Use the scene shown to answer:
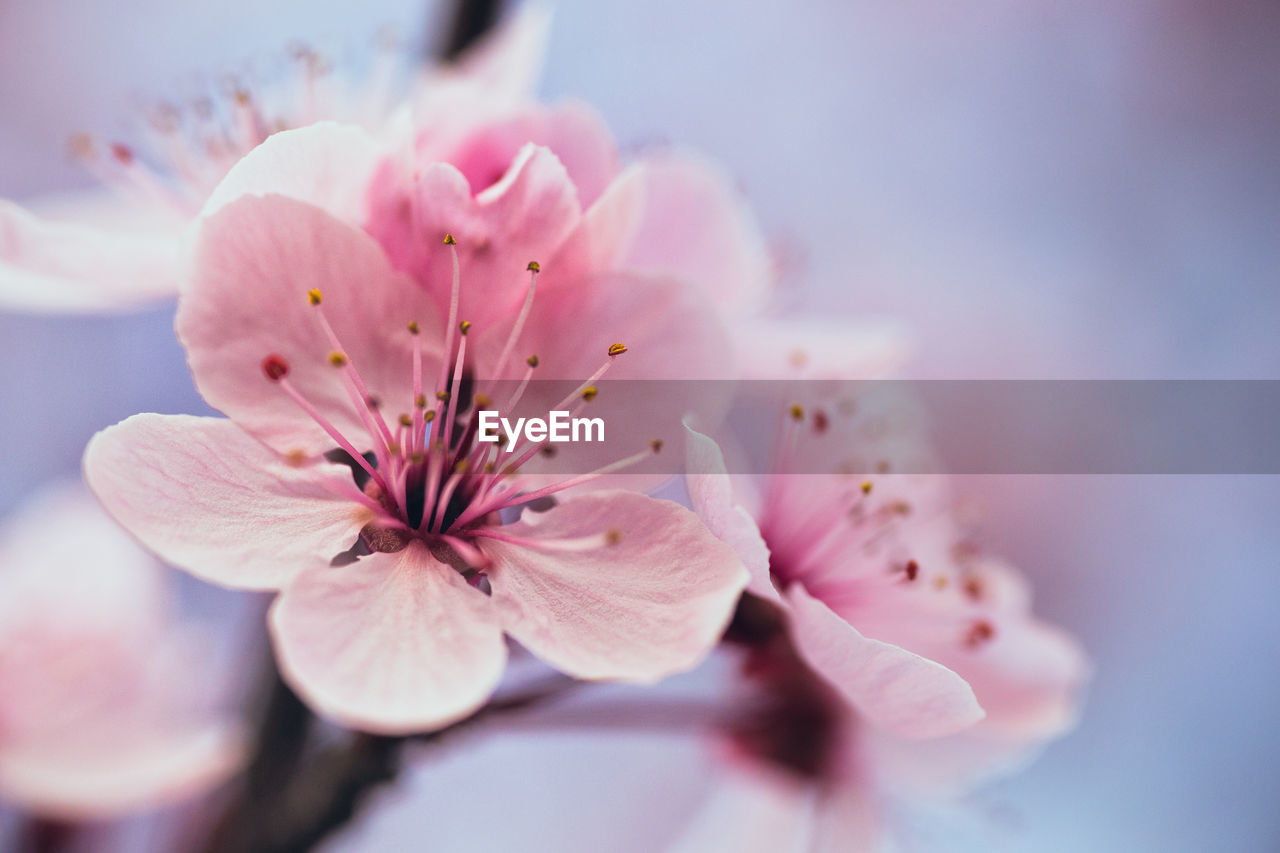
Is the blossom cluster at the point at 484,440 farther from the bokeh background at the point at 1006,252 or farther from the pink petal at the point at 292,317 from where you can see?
the bokeh background at the point at 1006,252

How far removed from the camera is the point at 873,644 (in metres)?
0.38

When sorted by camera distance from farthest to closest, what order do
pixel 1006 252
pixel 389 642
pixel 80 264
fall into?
1. pixel 1006 252
2. pixel 80 264
3. pixel 389 642

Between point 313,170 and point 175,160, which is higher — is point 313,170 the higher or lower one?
the lower one

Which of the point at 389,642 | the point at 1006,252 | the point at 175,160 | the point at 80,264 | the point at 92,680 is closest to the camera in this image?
the point at 389,642

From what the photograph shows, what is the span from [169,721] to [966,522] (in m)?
0.60

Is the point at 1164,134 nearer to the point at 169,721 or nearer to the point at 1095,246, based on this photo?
the point at 1095,246

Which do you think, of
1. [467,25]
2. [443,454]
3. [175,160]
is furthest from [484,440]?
[467,25]

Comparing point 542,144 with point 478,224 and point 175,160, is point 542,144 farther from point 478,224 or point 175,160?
point 175,160

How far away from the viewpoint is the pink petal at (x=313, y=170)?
39cm

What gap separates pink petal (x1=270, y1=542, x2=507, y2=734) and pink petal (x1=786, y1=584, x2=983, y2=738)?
0.41 feet

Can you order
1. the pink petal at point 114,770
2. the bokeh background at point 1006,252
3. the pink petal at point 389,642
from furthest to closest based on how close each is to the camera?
the bokeh background at point 1006,252 → the pink petal at point 114,770 → the pink petal at point 389,642

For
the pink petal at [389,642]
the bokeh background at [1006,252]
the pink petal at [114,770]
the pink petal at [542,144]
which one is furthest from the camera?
the bokeh background at [1006,252]

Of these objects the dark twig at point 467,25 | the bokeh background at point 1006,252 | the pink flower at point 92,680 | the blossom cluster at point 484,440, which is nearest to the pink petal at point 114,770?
the pink flower at point 92,680

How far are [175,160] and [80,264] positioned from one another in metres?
0.14
